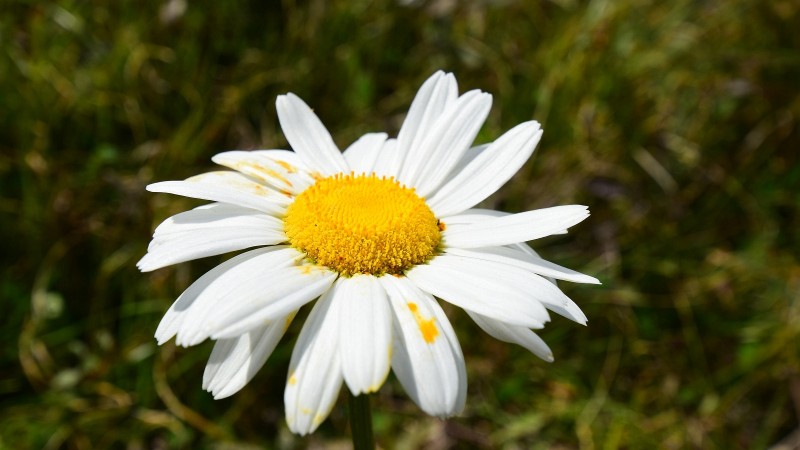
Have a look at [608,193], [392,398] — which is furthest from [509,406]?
[608,193]

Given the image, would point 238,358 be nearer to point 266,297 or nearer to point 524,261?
point 266,297

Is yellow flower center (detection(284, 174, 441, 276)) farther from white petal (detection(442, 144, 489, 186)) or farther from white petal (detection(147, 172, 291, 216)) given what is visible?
white petal (detection(442, 144, 489, 186))

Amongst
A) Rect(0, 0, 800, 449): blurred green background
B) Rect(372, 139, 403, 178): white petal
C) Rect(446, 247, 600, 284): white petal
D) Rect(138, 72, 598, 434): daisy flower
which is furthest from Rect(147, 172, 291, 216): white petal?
Rect(0, 0, 800, 449): blurred green background

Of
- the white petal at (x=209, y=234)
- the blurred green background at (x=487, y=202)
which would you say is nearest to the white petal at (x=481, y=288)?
the white petal at (x=209, y=234)

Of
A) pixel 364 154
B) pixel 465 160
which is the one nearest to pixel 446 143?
pixel 465 160

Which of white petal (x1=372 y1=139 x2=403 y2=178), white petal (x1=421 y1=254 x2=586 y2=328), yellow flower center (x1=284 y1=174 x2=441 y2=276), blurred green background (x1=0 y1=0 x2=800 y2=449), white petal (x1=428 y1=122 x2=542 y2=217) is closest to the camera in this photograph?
white petal (x1=421 y1=254 x2=586 y2=328)

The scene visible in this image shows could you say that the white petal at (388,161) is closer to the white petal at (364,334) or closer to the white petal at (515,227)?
the white petal at (515,227)
